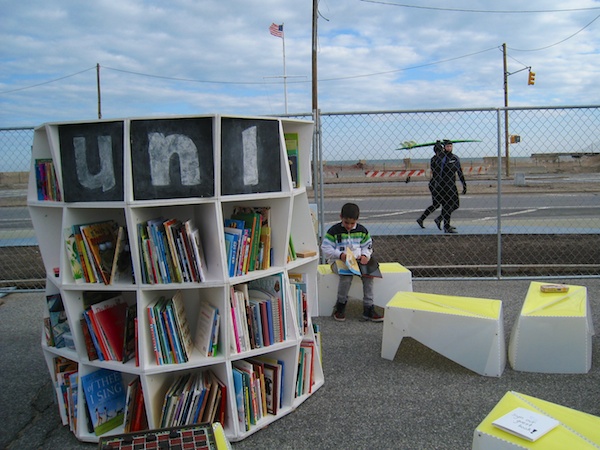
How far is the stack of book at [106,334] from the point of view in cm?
369

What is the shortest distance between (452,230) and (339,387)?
701cm

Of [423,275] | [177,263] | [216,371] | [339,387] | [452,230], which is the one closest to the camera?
[177,263]

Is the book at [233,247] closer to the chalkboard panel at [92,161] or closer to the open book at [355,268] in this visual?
the chalkboard panel at [92,161]

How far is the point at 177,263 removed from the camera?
357 cm

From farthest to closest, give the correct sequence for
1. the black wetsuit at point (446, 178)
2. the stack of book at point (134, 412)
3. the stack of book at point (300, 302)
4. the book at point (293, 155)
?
the black wetsuit at point (446, 178)
the book at point (293, 155)
the stack of book at point (300, 302)
the stack of book at point (134, 412)

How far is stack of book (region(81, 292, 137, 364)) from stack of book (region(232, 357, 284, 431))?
73 cm

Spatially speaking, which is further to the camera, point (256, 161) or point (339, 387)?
point (339, 387)

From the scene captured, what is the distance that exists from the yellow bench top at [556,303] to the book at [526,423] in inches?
77.6

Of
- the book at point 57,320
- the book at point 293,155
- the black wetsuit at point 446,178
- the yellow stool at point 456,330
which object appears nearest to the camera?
the book at point 57,320

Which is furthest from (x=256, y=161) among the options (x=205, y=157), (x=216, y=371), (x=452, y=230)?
(x=452, y=230)

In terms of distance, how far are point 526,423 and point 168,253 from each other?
2272 mm

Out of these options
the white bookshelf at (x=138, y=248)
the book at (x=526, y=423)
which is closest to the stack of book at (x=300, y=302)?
the white bookshelf at (x=138, y=248)

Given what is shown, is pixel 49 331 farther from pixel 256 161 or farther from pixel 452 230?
pixel 452 230

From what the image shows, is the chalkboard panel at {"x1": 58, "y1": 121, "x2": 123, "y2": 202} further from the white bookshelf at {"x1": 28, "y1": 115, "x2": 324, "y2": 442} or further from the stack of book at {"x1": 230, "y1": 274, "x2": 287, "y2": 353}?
the stack of book at {"x1": 230, "y1": 274, "x2": 287, "y2": 353}
